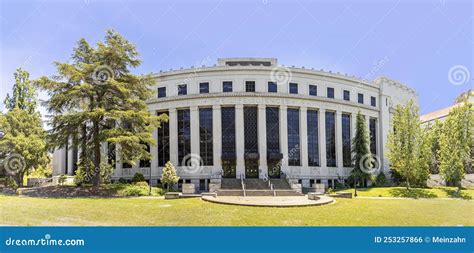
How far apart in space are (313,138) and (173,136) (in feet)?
55.5

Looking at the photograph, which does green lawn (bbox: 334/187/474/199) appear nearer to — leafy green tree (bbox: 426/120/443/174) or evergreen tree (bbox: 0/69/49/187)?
leafy green tree (bbox: 426/120/443/174)

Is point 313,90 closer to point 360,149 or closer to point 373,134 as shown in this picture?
point 360,149

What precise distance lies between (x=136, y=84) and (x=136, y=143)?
5711 millimetres

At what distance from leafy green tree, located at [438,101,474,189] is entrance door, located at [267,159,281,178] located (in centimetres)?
1760

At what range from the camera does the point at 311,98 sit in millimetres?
38656

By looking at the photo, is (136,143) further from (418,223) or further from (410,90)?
(410,90)

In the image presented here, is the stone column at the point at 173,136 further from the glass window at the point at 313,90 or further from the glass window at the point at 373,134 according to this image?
the glass window at the point at 373,134

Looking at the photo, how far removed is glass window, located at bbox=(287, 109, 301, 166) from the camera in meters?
37.6

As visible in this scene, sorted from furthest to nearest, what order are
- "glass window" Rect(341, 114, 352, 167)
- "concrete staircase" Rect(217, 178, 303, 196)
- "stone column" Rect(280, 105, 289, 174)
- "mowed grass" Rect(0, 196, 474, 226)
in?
1. "glass window" Rect(341, 114, 352, 167)
2. "stone column" Rect(280, 105, 289, 174)
3. "concrete staircase" Rect(217, 178, 303, 196)
4. "mowed grass" Rect(0, 196, 474, 226)

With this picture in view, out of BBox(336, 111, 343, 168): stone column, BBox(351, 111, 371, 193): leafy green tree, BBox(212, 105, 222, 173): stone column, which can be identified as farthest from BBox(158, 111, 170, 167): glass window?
BBox(351, 111, 371, 193): leafy green tree

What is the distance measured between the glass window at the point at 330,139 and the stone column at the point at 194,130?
52.5ft

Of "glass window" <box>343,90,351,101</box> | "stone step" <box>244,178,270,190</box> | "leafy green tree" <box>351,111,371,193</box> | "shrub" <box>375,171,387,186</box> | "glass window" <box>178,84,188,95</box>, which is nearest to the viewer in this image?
"stone step" <box>244,178,270,190</box>

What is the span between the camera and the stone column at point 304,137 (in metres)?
37.8

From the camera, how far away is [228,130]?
3731 cm
